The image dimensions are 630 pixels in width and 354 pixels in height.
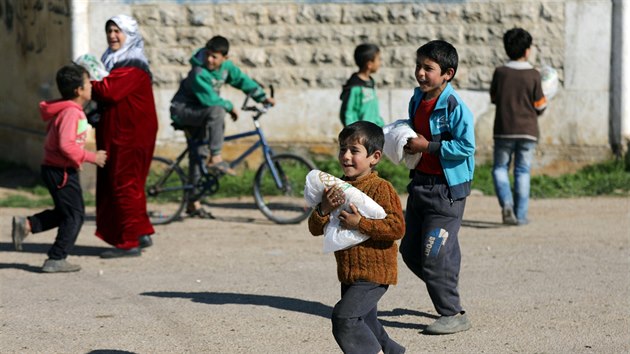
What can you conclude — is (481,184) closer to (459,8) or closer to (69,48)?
(459,8)

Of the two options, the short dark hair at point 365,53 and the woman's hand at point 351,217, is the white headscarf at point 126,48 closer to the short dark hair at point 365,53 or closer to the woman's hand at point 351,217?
the short dark hair at point 365,53

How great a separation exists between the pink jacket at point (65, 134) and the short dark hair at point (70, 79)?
0.08 meters

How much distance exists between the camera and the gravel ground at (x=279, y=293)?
6.81 m

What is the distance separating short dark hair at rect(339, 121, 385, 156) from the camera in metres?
5.53

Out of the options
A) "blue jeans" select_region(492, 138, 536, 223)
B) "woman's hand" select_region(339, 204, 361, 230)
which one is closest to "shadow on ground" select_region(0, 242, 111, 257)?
"blue jeans" select_region(492, 138, 536, 223)

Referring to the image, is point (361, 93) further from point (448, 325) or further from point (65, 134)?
point (448, 325)

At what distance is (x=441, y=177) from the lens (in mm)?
6953

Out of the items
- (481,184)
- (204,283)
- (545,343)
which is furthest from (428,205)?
(481,184)

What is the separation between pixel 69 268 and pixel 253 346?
8.96 ft

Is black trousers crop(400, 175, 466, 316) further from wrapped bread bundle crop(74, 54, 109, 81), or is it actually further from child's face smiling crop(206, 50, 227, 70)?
child's face smiling crop(206, 50, 227, 70)

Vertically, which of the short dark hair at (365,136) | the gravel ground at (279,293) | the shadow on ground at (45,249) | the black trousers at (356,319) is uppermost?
the short dark hair at (365,136)

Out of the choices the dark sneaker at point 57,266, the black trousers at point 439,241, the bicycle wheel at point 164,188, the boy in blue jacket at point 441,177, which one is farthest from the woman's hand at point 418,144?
the bicycle wheel at point 164,188

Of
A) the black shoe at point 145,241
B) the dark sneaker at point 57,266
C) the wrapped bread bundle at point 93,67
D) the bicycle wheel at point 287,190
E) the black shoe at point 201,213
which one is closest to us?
the dark sneaker at point 57,266

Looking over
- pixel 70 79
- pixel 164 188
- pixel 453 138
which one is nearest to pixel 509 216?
pixel 164 188
